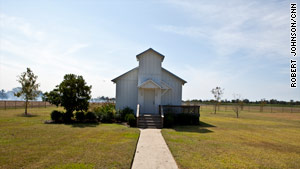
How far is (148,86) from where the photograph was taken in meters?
18.3

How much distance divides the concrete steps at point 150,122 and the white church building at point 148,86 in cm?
202

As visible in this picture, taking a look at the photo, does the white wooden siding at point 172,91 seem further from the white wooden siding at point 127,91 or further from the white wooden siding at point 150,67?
the white wooden siding at point 127,91

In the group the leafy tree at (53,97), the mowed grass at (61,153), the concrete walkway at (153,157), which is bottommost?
the concrete walkway at (153,157)

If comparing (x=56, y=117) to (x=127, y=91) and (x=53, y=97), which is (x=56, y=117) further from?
(x=127, y=91)

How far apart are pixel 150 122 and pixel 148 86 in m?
3.66

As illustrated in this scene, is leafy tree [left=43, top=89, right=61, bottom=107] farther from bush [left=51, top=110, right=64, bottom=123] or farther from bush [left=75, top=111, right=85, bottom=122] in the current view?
bush [left=75, top=111, right=85, bottom=122]

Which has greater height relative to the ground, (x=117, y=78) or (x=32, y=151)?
(x=117, y=78)

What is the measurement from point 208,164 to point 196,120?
12.1 metres

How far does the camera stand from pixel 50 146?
28.1ft

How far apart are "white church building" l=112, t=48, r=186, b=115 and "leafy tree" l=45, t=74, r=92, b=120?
3426 mm

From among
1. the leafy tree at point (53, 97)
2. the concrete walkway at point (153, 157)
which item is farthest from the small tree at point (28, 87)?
the concrete walkway at point (153, 157)

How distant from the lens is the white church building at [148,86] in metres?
18.7

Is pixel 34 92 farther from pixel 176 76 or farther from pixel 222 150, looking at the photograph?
pixel 222 150

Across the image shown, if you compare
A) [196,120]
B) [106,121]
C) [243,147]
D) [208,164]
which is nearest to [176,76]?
[196,120]
